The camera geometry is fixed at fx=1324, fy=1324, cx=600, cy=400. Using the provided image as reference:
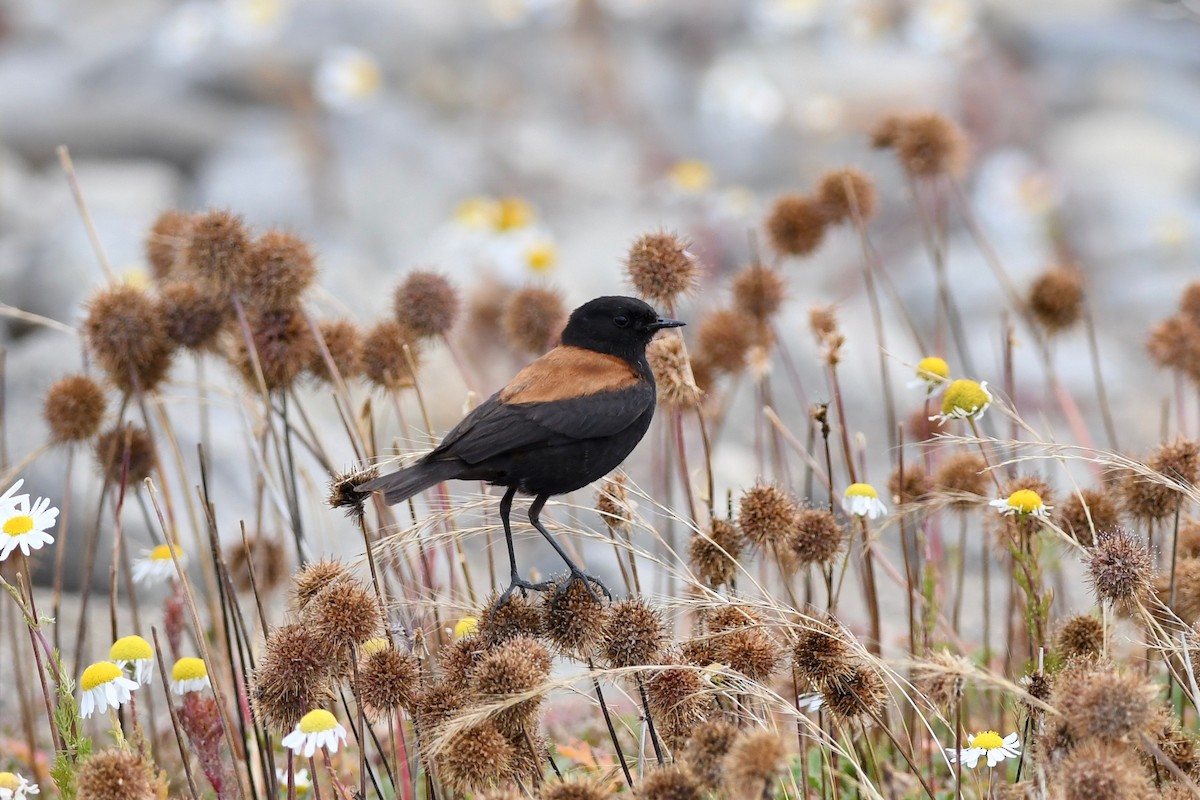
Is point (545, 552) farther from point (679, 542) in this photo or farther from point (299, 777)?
point (299, 777)

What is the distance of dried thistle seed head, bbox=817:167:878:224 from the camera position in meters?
4.16

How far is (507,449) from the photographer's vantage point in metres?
2.82

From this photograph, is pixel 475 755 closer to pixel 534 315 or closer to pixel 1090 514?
pixel 1090 514

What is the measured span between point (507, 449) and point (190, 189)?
8.93 m

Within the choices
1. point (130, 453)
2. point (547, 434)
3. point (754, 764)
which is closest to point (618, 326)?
point (547, 434)

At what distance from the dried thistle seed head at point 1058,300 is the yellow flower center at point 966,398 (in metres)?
1.65

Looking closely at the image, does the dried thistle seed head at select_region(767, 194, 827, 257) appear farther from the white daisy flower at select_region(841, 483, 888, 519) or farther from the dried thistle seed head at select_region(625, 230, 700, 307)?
the white daisy flower at select_region(841, 483, 888, 519)

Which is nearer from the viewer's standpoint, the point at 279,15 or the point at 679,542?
the point at 679,542

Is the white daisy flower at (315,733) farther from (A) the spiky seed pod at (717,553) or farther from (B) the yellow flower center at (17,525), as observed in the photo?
(A) the spiky seed pod at (717,553)

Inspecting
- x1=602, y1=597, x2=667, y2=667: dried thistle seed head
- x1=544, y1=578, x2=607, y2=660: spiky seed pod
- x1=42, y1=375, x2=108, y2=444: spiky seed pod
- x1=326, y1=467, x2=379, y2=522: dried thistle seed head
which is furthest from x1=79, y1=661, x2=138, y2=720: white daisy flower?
x1=42, y1=375, x2=108, y2=444: spiky seed pod

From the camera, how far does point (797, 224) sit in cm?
424

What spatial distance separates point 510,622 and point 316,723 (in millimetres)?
408

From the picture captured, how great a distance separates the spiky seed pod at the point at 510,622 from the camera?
8.07 feet

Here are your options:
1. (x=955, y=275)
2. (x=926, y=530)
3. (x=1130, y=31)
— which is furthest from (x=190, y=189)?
(x=1130, y=31)
